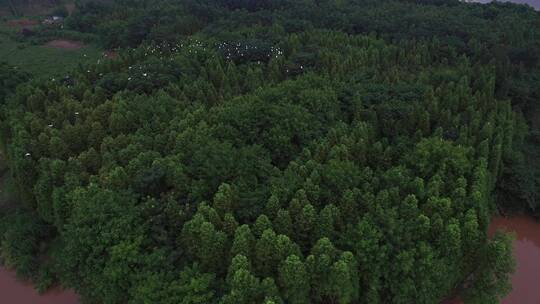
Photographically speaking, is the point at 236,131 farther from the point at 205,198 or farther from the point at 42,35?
the point at 42,35

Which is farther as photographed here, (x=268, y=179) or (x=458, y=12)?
(x=458, y=12)

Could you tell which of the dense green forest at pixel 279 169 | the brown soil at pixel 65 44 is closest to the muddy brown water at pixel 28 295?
the dense green forest at pixel 279 169

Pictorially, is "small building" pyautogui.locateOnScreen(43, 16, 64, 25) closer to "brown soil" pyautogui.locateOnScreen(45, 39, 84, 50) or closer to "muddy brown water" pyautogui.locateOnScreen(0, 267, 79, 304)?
"brown soil" pyautogui.locateOnScreen(45, 39, 84, 50)

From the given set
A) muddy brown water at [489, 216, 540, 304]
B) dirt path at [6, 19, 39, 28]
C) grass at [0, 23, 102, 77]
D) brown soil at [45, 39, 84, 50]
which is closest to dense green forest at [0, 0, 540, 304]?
muddy brown water at [489, 216, 540, 304]

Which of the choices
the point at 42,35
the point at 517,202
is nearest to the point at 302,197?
the point at 517,202

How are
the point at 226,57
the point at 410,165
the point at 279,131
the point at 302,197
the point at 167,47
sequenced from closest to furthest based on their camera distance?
the point at 302,197
the point at 410,165
the point at 279,131
the point at 226,57
the point at 167,47

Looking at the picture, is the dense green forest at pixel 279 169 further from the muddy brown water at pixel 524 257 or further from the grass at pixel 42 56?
the grass at pixel 42 56
